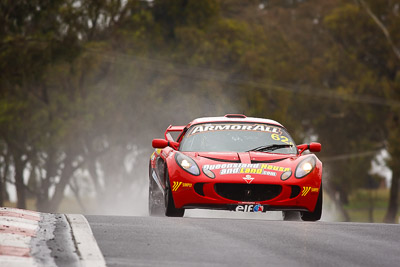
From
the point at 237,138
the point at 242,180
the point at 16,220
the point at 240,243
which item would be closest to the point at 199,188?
the point at 242,180

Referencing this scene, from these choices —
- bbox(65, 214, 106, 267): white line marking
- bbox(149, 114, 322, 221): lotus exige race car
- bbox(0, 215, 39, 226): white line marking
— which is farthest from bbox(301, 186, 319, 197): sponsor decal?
bbox(0, 215, 39, 226): white line marking

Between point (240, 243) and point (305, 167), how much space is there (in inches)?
134

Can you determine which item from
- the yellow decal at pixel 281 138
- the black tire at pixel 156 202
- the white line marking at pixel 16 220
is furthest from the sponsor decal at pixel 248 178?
the white line marking at pixel 16 220

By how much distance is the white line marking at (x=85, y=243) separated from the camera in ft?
21.3

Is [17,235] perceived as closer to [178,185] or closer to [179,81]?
[178,185]

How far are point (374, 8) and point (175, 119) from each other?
10.9 m

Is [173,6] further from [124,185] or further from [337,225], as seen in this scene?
[337,225]

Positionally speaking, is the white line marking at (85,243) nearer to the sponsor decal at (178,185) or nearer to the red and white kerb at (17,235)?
the red and white kerb at (17,235)

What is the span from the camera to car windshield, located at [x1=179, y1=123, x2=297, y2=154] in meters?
12.0

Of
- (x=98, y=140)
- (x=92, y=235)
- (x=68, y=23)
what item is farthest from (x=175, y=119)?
(x=92, y=235)

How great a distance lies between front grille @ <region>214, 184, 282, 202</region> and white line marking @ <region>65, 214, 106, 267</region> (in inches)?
75.0

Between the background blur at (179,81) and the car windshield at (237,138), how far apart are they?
19570mm

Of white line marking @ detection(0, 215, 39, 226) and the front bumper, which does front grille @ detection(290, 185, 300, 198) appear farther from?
white line marking @ detection(0, 215, 39, 226)

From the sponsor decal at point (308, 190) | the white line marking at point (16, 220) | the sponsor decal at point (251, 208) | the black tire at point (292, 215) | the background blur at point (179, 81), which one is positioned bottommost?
the background blur at point (179, 81)
